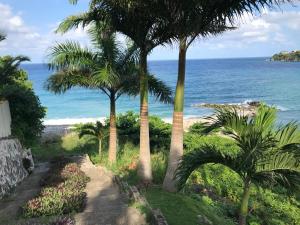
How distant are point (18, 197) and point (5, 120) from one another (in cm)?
319

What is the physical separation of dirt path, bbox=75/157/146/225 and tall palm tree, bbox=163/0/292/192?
57.6 inches

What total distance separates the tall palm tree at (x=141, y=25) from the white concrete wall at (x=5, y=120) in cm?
361

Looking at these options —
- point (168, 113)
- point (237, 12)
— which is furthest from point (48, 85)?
point (168, 113)

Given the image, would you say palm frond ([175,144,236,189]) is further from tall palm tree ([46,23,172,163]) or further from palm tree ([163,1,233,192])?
tall palm tree ([46,23,172,163])

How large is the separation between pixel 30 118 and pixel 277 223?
9.72m

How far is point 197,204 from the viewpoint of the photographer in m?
12.1

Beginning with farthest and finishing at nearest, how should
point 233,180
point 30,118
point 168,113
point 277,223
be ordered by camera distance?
point 168,113 < point 30,118 < point 233,180 < point 277,223

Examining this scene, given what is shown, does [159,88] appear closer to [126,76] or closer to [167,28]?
[126,76]

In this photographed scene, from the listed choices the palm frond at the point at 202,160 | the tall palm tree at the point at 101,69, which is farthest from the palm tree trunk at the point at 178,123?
the palm frond at the point at 202,160

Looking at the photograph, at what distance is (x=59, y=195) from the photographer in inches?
469

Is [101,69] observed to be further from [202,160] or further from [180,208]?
[202,160]

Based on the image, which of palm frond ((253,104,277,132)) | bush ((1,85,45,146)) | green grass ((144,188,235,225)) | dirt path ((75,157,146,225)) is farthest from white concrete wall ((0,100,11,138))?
palm frond ((253,104,277,132))

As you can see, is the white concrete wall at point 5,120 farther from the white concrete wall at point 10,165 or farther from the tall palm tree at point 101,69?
the tall palm tree at point 101,69

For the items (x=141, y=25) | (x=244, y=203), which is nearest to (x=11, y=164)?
(x=141, y=25)
